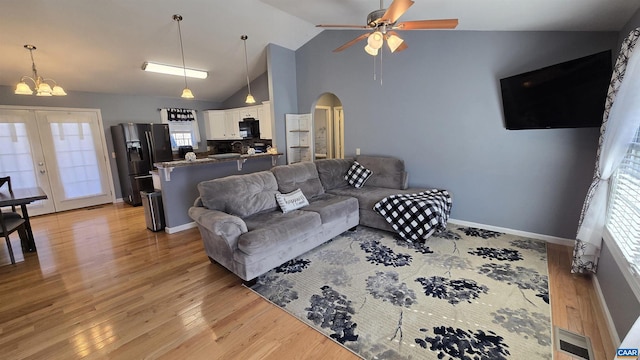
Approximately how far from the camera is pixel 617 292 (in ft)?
6.10

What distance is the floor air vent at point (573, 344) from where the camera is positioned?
5.56 ft

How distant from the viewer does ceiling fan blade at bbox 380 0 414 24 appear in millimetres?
2000

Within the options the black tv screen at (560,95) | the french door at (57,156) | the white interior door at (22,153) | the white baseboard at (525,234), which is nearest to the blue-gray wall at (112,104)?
the french door at (57,156)

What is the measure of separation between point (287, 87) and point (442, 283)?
4542 mm

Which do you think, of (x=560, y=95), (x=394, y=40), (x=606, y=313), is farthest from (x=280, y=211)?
(x=560, y=95)

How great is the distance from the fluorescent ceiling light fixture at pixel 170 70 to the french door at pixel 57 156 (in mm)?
2042

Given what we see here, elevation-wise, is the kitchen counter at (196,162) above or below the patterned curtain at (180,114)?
below

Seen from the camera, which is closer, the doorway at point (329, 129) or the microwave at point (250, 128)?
the microwave at point (250, 128)

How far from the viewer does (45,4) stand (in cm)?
A: 308

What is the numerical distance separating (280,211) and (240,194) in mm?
536

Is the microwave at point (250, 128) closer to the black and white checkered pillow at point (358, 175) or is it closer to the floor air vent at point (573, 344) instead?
the black and white checkered pillow at point (358, 175)

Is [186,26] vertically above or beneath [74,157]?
above

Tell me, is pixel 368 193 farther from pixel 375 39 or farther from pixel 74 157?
pixel 74 157

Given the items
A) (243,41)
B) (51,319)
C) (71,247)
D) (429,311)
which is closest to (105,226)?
(71,247)
